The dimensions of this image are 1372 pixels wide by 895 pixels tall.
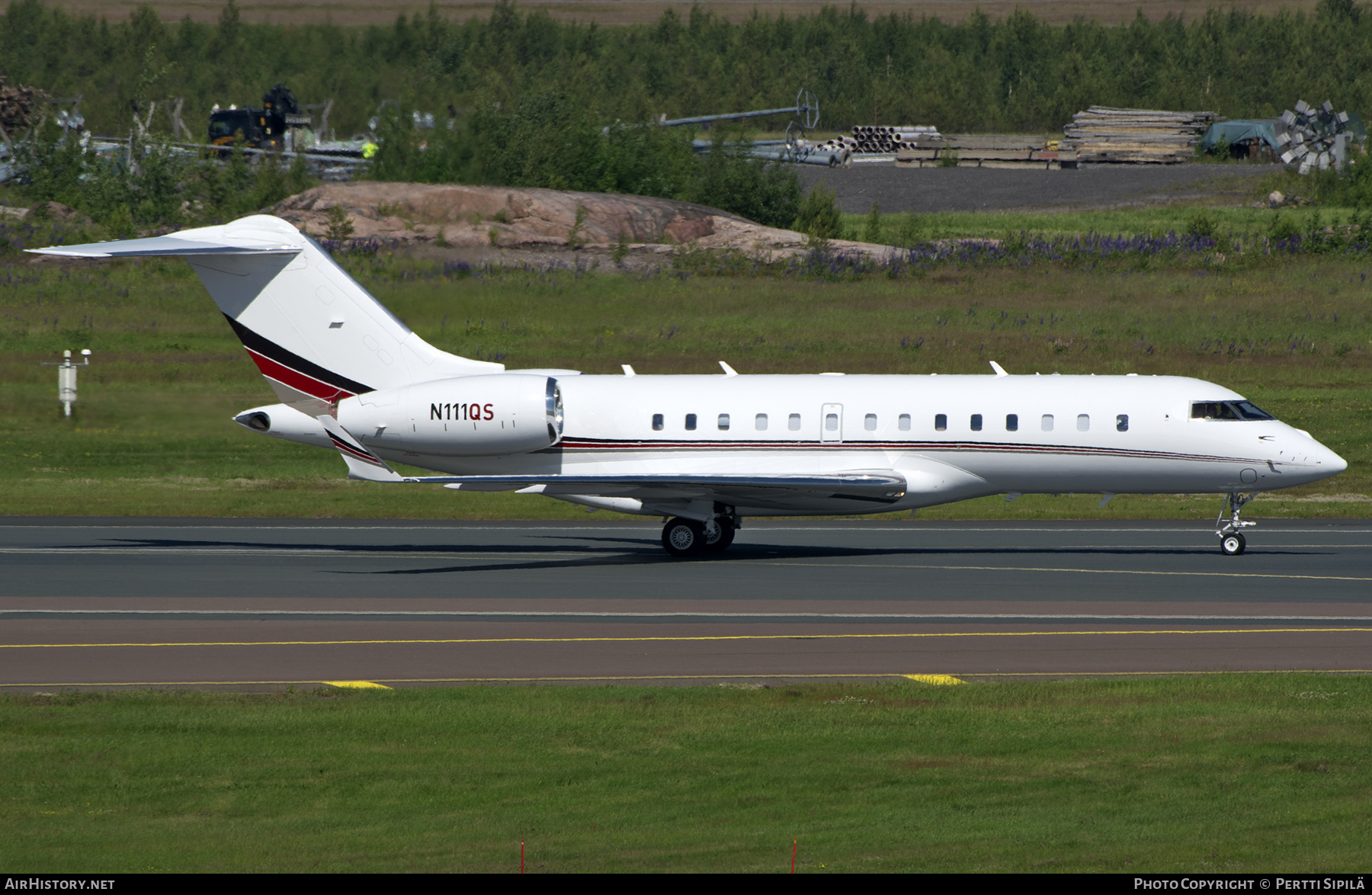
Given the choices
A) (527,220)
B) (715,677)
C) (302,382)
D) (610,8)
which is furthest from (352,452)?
(610,8)

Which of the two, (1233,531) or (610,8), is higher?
(610,8)

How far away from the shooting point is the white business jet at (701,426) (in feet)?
84.8

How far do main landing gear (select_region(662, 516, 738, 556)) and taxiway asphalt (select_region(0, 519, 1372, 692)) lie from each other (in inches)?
17.8

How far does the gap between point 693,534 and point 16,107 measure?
88.5 meters

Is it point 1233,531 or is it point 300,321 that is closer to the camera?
point 1233,531

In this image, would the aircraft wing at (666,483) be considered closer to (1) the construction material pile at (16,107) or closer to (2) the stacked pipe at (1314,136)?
(2) the stacked pipe at (1314,136)

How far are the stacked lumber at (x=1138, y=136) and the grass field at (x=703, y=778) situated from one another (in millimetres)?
84556

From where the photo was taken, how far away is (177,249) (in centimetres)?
2588

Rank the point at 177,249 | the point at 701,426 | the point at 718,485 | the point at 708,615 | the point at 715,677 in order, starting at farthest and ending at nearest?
the point at 701,426, the point at 177,249, the point at 718,485, the point at 708,615, the point at 715,677

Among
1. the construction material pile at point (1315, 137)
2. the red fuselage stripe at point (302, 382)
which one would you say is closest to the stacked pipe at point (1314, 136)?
the construction material pile at point (1315, 137)

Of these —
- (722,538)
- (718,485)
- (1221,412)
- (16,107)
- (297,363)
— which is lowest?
(722,538)

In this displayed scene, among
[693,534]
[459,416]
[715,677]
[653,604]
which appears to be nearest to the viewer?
[715,677]

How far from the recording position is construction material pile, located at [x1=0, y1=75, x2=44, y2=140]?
324 ft

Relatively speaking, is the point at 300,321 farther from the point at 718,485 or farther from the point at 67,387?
the point at 67,387
